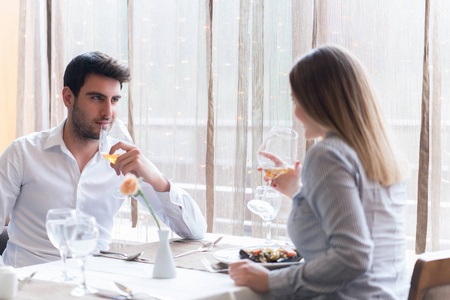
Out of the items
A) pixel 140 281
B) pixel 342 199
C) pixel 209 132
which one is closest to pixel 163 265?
pixel 140 281

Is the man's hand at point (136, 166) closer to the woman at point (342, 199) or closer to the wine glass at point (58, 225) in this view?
the wine glass at point (58, 225)

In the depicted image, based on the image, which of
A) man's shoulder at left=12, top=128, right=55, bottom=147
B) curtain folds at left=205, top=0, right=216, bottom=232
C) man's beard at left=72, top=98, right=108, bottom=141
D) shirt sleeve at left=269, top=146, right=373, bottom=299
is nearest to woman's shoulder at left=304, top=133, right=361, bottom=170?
shirt sleeve at left=269, top=146, right=373, bottom=299

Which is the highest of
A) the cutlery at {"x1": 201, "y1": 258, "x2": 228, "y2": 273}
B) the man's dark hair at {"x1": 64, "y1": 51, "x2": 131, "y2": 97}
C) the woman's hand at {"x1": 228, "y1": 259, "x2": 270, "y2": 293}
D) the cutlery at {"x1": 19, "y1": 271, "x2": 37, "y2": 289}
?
the man's dark hair at {"x1": 64, "y1": 51, "x2": 131, "y2": 97}

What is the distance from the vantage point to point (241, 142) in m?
3.23

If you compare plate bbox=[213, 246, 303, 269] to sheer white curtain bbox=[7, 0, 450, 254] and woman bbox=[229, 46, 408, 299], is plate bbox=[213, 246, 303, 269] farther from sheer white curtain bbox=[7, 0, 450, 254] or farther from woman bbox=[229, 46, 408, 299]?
sheer white curtain bbox=[7, 0, 450, 254]

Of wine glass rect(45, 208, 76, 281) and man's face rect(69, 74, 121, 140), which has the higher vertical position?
man's face rect(69, 74, 121, 140)

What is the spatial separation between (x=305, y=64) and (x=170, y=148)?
220 centimetres

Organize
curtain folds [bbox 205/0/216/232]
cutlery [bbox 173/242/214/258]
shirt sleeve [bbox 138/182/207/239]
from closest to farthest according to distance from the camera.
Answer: cutlery [bbox 173/242/214/258] → shirt sleeve [bbox 138/182/207/239] → curtain folds [bbox 205/0/216/232]

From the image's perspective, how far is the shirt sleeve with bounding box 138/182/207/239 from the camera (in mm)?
2002

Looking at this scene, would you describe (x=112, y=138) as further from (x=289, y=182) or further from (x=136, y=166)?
(x=289, y=182)

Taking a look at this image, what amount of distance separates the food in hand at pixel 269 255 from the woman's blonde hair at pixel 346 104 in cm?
38

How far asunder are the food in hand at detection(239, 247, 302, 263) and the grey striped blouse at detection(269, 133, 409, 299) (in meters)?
0.20

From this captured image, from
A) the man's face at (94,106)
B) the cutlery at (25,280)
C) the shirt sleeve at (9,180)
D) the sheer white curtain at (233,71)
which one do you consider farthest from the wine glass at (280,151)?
the sheer white curtain at (233,71)

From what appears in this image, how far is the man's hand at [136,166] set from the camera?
1933 mm
